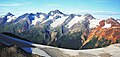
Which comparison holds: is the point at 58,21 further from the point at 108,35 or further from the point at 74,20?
the point at 108,35

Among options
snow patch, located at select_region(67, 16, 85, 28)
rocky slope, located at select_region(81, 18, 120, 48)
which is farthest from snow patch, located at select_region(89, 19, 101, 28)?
rocky slope, located at select_region(81, 18, 120, 48)

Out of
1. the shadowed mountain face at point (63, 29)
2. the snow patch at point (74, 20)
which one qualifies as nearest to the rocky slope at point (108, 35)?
the shadowed mountain face at point (63, 29)

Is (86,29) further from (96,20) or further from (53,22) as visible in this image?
(53,22)

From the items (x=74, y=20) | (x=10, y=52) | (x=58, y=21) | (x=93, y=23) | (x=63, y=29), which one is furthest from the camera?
(x=58, y=21)

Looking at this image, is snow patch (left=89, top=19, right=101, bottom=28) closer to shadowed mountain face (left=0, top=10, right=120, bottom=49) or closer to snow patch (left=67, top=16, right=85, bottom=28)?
shadowed mountain face (left=0, top=10, right=120, bottom=49)

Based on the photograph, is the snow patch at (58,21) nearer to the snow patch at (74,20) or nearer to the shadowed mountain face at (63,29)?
the shadowed mountain face at (63,29)

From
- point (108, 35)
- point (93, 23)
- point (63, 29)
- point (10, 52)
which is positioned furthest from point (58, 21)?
point (10, 52)

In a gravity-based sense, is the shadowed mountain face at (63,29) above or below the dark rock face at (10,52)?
below

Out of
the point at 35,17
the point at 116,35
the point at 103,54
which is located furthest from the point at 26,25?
the point at 103,54
